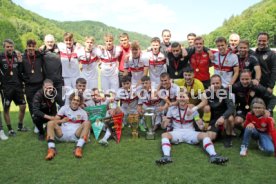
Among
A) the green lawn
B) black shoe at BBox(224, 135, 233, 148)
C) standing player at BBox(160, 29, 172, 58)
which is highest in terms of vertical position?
standing player at BBox(160, 29, 172, 58)

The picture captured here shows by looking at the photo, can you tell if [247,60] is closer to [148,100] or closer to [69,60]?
[148,100]

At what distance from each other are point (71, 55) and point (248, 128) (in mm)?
4346

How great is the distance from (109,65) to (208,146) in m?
3.48

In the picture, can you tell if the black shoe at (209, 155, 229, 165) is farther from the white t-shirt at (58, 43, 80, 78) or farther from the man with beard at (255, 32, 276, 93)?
the white t-shirt at (58, 43, 80, 78)

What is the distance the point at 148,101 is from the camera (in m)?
7.12

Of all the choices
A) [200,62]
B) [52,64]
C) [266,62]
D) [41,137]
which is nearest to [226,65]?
[200,62]

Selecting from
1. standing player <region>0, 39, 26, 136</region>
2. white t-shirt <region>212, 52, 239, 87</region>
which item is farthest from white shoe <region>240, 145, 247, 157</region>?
standing player <region>0, 39, 26, 136</region>

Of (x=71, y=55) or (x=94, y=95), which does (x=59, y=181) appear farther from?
(x=71, y=55)

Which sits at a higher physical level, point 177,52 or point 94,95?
point 177,52

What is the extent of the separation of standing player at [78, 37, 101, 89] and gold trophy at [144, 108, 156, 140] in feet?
5.81

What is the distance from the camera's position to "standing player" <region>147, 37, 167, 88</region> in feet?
24.4

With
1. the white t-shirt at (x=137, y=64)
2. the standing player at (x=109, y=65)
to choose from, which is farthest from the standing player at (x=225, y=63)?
the standing player at (x=109, y=65)

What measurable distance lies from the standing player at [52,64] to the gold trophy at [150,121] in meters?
2.00

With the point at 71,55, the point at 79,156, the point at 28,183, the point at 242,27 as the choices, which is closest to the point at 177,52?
the point at 71,55
